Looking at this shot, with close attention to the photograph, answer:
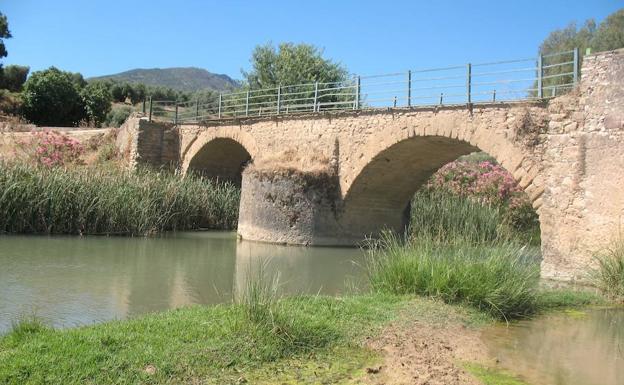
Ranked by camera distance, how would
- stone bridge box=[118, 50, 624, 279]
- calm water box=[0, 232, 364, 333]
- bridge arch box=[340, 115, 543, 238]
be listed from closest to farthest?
calm water box=[0, 232, 364, 333] → stone bridge box=[118, 50, 624, 279] → bridge arch box=[340, 115, 543, 238]

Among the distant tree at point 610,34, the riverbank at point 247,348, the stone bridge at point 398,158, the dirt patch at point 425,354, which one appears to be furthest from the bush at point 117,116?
the dirt patch at point 425,354

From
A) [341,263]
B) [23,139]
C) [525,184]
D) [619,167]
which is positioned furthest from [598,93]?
[23,139]

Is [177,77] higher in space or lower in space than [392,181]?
higher

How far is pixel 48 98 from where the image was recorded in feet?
108

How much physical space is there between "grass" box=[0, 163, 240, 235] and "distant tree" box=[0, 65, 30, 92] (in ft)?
90.7

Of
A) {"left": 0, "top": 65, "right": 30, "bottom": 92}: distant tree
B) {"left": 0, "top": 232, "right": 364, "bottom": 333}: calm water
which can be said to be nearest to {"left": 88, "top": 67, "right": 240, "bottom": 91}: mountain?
{"left": 0, "top": 65, "right": 30, "bottom": 92}: distant tree

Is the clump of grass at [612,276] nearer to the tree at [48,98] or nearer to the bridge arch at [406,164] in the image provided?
the bridge arch at [406,164]

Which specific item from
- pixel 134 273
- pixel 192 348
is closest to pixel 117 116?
pixel 134 273

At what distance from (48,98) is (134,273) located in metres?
26.4

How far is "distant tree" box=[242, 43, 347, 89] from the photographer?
101 feet

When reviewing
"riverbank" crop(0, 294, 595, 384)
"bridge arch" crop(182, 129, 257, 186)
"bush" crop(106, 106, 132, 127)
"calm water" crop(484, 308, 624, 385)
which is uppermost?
"bush" crop(106, 106, 132, 127)

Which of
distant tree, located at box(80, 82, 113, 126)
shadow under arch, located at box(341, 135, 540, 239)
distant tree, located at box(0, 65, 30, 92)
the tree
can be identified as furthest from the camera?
distant tree, located at box(0, 65, 30, 92)

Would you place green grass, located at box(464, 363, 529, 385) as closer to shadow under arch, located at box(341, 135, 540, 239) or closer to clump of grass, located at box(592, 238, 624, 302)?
clump of grass, located at box(592, 238, 624, 302)

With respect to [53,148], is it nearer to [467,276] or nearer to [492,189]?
[492,189]
